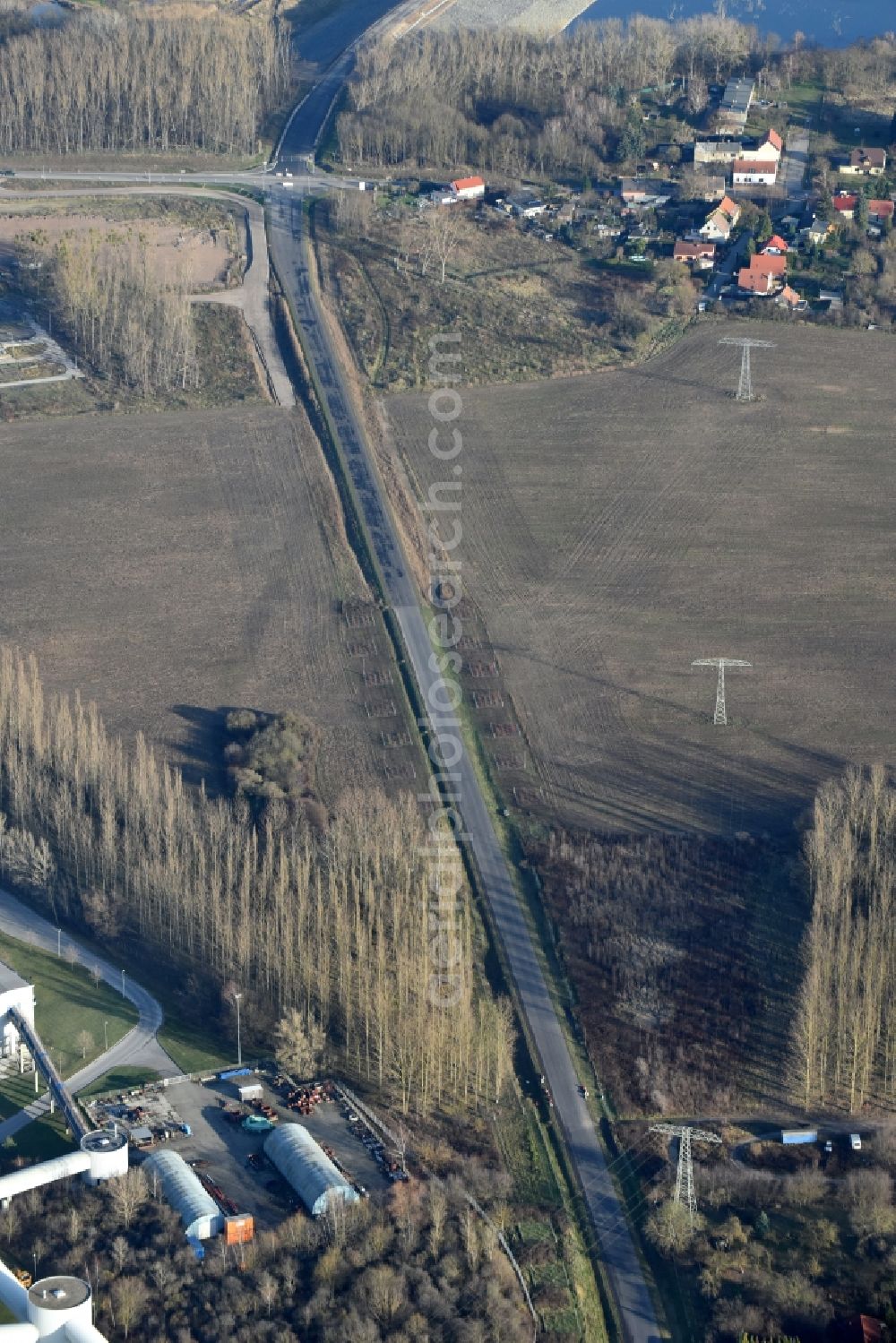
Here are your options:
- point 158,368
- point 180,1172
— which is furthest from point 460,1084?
point 158,368

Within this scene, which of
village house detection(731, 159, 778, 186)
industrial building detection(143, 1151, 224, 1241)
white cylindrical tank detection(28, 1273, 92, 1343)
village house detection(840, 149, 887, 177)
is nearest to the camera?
white cylindrical tank detection(28, 1273, 92, 1343)

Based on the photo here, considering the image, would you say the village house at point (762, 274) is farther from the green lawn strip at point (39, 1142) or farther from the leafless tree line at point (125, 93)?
the green lawn strip at point (39, 1142)

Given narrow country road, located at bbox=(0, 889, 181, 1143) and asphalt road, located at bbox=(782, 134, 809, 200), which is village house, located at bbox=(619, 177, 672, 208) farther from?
narrow country road, located at bbox=(0, 889, 181, 1143)

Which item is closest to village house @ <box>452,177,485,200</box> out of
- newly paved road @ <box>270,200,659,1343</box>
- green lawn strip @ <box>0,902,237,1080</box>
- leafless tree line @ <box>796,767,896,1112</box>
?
newly paved road @ <box>270,200,659,1343</box>

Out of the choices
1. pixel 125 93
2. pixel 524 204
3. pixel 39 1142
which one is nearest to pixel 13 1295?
pixel 39 1142

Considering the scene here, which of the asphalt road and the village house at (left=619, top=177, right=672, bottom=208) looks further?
the asphalt road

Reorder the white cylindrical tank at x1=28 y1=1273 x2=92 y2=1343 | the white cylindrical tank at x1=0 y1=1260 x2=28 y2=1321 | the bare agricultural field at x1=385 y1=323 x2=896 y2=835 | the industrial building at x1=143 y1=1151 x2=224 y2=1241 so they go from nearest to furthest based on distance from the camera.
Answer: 1. the white cylindrical tank at x1=28 y1=1273 x2=92 y2=1343
2. the white cylindrical tank at x1=0 y1=1260 x2=28 y2=1321
3. the industrial building at x1=143 y1=1151 x2=224 y2=1241
4. the bare agricultural field at x1=385 y1=323 x2=896 y2=835
